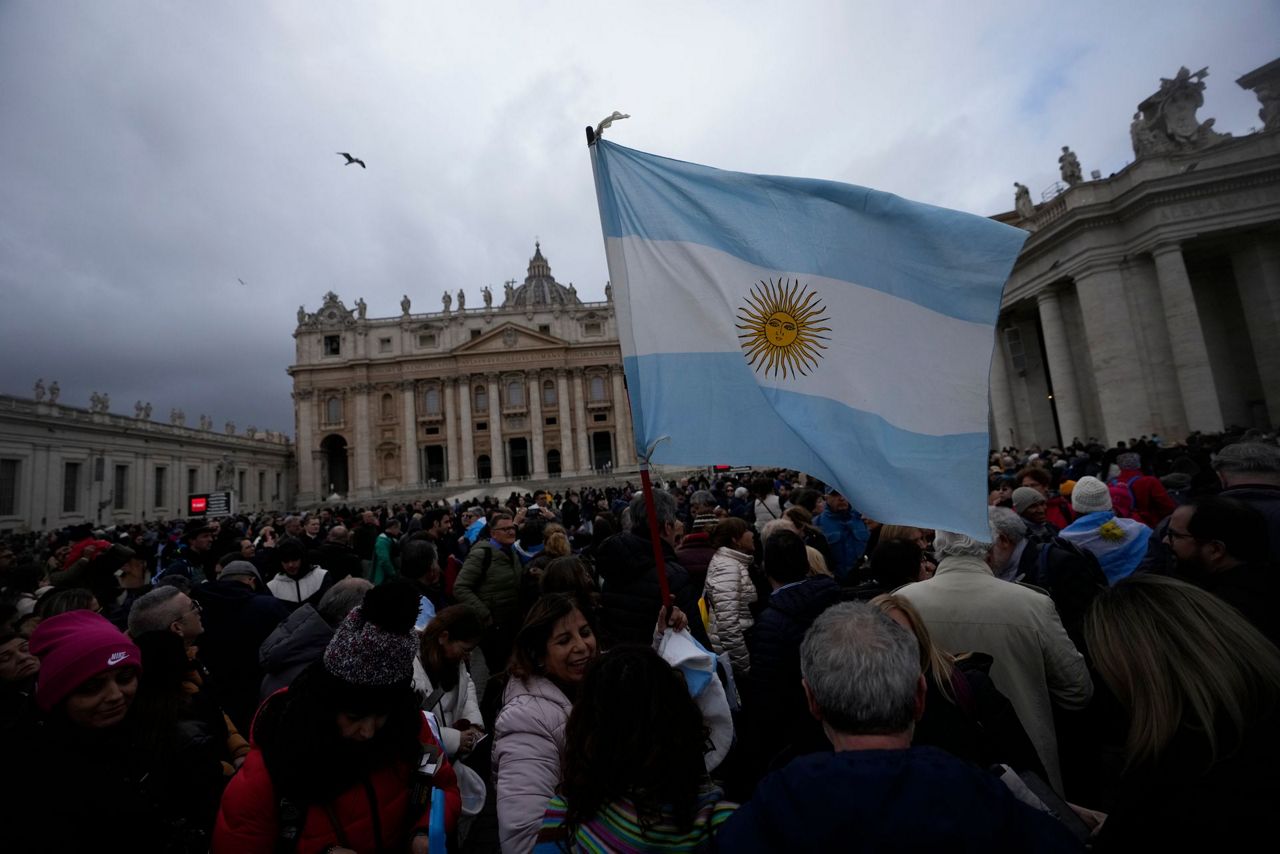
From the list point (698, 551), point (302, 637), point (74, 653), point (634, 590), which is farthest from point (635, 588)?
point (74, 653)

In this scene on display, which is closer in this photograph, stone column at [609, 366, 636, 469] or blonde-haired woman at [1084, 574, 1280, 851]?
blonde-haired woman at [1084, 574, 1280, 851]

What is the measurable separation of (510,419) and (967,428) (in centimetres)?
4803

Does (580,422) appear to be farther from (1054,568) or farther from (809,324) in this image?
(809,324)

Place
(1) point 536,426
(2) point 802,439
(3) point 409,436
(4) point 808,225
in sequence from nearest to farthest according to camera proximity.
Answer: (2) point 802,439, (4) point 808,225, (3) point 409,436, (1) point 536,426

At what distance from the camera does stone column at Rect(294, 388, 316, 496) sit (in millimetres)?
46219

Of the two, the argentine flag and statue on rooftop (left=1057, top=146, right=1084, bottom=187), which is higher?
statue on rooftop (left=1057, top=146, right=1084, bottom=187)

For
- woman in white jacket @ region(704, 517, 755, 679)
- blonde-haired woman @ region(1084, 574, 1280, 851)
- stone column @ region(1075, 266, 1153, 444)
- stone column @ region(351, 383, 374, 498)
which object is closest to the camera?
blonde-haired woman @ region(1084, 574, 1280, 851)

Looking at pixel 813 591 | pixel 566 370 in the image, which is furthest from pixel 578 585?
pixel 566 370

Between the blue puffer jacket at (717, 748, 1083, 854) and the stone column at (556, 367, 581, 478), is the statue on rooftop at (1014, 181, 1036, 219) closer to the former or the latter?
the blue puffer jacket at (717, 748, 1083, 854)

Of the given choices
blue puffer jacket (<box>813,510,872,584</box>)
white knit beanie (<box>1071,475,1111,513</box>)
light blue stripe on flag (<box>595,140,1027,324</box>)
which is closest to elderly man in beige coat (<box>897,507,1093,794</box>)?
light blue stripe on flag (<box>595,140,1027,324</box>)

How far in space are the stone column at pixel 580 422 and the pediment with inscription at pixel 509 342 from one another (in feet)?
10.8

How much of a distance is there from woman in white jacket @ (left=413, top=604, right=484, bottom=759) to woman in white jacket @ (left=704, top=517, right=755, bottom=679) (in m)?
1.36

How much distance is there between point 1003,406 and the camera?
63.2 feet

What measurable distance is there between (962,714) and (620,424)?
47189mm
